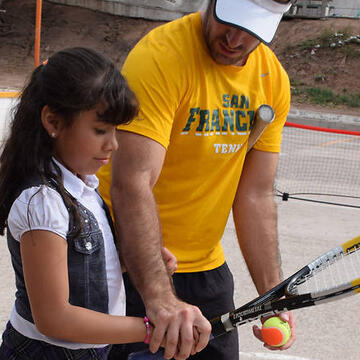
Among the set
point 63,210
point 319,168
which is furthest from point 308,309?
point 319,168

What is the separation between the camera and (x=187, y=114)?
234cm

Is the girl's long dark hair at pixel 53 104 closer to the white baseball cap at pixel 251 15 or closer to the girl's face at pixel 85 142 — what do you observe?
the girl's face at pixel 85 142

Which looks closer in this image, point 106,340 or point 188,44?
point 106,340

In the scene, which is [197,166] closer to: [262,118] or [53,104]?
[262,118]

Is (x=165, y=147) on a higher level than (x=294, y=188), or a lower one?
higher

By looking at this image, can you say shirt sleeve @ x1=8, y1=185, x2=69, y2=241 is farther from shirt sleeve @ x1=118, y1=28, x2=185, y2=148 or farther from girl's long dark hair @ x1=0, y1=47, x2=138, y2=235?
shirt sleeve @ x1=118, y1=28, x2=185, y2=148

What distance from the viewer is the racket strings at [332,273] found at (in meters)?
2.42

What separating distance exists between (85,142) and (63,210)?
0.20 meters

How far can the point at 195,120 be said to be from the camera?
7.74 feet

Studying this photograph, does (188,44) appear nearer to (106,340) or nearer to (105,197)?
(105,197)

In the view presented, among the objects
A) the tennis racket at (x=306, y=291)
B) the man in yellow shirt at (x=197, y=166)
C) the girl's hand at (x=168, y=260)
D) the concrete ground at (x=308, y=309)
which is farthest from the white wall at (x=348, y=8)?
the girl's hand at (x=168, y=260)

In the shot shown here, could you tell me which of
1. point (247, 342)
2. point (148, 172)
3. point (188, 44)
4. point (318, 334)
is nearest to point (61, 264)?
point (148, 172)

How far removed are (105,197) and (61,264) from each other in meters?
0.83

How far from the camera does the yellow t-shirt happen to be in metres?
2.25
